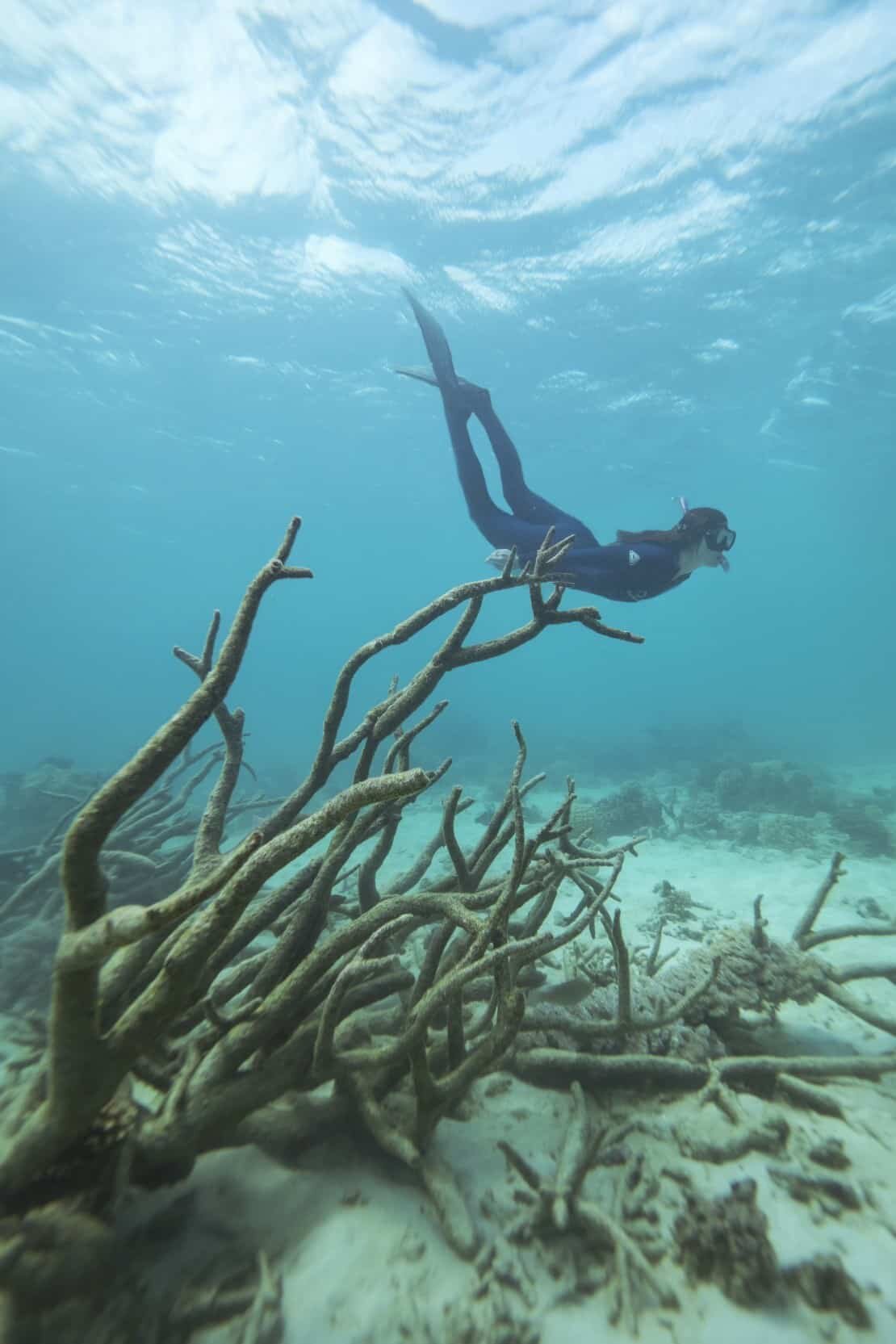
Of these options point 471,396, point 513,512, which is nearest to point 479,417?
point 471,396

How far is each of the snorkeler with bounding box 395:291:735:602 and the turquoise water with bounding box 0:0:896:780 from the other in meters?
9.27

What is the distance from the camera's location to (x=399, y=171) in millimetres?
15172

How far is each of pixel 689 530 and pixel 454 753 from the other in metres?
18.6

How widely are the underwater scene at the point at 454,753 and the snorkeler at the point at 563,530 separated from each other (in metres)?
0.07

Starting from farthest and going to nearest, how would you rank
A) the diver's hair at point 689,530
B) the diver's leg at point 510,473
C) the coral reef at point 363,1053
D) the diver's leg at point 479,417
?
the diver's leg at point 510,473 < the diver's leg at point 479,417 < the diver's hair at point 689,530 < the coral reef at point 363,1053

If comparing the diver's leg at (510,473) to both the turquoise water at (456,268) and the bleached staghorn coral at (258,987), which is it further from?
the turquoise water at (456,268)

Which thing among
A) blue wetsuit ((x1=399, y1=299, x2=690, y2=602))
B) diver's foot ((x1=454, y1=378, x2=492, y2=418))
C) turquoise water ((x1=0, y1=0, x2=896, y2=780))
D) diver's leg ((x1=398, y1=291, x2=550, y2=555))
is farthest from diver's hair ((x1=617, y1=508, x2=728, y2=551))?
turquoise water ((x1=0, y1=0, x2=896, y2=780))

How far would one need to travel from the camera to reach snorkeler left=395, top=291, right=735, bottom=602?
6176mm

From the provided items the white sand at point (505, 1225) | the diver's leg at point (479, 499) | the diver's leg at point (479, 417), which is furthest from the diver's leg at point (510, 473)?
the white sand at point (505, 1225)

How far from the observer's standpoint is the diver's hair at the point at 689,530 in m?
6.07

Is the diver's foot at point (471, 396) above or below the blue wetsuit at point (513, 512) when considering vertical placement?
above

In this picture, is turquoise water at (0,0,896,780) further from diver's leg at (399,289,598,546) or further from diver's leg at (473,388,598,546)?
diver's leg at (473,388,598,546)

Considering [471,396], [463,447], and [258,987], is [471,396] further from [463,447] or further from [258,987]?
[258,987]

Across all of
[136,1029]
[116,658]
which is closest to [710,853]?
[136,1029]
